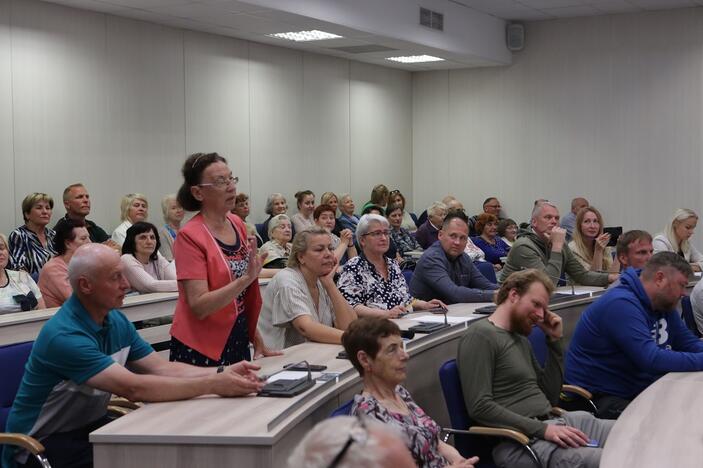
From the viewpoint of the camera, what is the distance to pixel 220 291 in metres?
3.38

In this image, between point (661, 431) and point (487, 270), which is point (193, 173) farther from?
point (487, 270)

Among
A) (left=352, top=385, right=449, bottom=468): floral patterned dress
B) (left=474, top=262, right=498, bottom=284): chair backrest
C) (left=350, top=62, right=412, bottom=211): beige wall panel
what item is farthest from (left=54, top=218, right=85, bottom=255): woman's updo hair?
(left=350, top=62, right=412, bottom=211): beige wall panel

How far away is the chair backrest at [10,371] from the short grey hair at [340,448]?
2.64m

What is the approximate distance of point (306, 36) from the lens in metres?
10.6

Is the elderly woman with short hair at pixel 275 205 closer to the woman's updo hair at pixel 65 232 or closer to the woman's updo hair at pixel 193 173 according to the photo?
the woman's updo hair at pixel 65 232

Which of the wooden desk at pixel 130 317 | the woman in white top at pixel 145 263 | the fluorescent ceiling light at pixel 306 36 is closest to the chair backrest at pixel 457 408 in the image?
the wooden desk at pixel 130 317

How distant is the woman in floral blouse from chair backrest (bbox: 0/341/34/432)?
140cm

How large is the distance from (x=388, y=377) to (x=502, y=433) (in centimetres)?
66

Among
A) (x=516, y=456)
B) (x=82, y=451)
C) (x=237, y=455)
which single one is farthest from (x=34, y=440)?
(x=516, y=456)

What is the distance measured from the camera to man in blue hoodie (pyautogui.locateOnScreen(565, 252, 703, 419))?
422cm

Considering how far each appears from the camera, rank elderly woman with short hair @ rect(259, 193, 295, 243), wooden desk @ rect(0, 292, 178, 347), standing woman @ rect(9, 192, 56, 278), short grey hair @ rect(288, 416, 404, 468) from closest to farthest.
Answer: short grey hair @ rect(288, 416, 404, 468) → wooden desk @ rect(0, 292, 178, 347) → standing woman @ rect(9, 192, 56, 278) → elderly woman with short hair @ rect(259, 193, 295, 243)

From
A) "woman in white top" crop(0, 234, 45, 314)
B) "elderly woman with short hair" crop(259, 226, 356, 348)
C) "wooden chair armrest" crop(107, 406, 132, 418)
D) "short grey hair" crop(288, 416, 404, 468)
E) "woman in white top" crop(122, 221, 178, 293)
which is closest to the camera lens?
"short grey hair" crop(288, 416, 404, 468)

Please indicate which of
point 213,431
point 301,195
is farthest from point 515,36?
point 213,431

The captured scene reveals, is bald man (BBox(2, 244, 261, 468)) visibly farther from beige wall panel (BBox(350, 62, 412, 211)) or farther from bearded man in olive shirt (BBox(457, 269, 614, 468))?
beige wall panel (BBox(350, 62, 412, 211))
